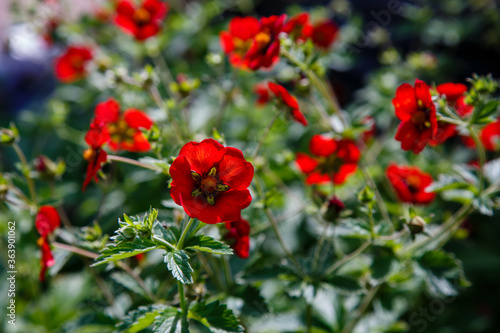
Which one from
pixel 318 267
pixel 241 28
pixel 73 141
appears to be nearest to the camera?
pixel 318 267

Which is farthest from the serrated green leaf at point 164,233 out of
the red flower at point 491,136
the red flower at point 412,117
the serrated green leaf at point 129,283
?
the red flower at point 491,136

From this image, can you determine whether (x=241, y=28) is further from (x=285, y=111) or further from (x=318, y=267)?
(x=318, y=267)

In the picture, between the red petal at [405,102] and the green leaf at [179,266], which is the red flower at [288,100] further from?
the green leaf at [179,266]

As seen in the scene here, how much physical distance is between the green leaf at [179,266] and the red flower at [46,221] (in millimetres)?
569

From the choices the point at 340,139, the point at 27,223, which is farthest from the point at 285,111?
the point at 27,223

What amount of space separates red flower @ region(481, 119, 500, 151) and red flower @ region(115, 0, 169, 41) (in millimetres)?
1717

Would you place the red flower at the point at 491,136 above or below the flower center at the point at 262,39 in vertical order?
below

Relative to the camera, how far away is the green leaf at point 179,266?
3.38 ft

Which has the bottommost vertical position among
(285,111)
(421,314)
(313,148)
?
(421,314)

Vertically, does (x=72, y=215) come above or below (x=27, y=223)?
below

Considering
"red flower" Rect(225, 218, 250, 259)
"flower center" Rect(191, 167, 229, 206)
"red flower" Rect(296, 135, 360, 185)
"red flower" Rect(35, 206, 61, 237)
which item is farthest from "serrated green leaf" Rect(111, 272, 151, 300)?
"red flower" Rect(296, 135, 360, 185)

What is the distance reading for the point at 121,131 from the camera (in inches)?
66.6

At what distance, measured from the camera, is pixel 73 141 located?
8.59 ft

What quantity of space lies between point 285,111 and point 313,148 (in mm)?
363
